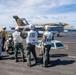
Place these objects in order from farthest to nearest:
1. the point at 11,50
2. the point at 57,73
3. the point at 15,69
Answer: the point at 11,50
the point at 15,69
the point at 57,73

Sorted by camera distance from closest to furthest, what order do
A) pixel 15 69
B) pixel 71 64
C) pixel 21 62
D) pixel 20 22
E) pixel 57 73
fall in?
pixel 57 73 < pixel 15 69 < pixel 71 64 < pixel 21 62 < pixel 20 22

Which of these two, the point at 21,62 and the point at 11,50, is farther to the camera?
the point at 11,50

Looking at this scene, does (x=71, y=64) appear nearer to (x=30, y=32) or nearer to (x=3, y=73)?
(x=30, y=32)

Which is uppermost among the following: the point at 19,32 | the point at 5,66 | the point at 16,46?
the point at 19,32

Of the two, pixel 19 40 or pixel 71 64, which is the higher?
pixel 19 40

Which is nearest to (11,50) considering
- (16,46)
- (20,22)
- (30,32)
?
(16,46)

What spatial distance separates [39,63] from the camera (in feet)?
33.0

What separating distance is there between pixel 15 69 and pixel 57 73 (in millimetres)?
1917

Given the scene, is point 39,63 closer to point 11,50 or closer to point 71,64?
point 71,64

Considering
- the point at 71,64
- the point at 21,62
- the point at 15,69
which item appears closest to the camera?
the point at 15,69

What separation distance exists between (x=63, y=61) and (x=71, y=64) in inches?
31.6

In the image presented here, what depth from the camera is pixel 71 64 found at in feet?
31.8

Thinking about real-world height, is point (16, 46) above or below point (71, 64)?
above

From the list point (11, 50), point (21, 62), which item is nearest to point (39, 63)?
point (21, 62)
